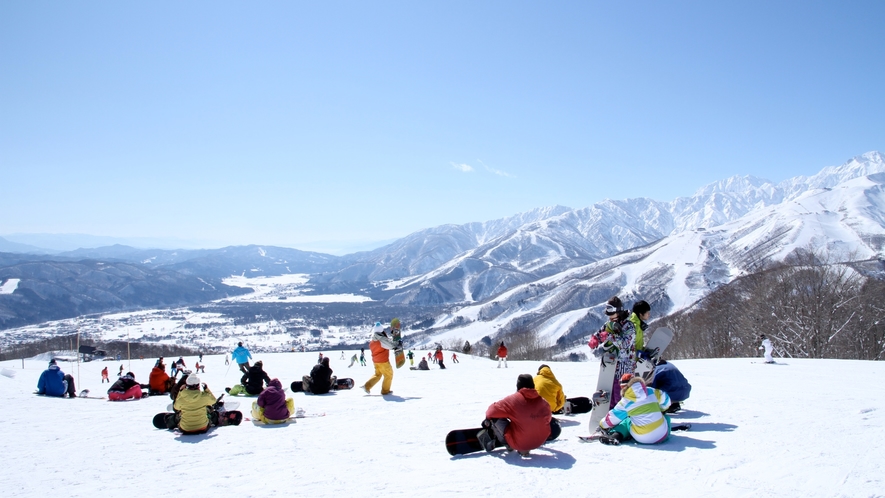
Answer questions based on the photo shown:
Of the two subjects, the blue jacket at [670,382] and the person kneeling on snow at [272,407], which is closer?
the blue jacket at [670,382]

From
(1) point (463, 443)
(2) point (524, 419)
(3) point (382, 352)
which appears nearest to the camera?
(2) point (524, 419)

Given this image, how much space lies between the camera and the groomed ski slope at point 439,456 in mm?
5867

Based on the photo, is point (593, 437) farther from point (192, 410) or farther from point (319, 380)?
point (319, 380)

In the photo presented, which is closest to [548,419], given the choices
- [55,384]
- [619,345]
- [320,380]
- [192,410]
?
[619,345]

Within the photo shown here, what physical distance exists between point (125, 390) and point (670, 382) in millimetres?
16036

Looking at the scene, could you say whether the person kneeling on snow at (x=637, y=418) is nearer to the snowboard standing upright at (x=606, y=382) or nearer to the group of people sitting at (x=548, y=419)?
the group of people sitting at (x=548, y=419)

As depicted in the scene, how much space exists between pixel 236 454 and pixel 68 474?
2.29m

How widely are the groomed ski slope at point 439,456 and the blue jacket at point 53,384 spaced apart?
201 inches

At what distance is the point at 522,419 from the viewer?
22.8 ft

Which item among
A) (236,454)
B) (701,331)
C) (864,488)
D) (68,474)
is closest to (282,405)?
(236,454)

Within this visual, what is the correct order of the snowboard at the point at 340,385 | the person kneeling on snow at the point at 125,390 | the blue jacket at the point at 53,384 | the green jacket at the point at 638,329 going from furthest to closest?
the blue jacket at the point at 53,384 < the snowboard at the point at 340,385 < the person kneeling on snow at the point at 125,390 < the green jacket at the point at 638,329

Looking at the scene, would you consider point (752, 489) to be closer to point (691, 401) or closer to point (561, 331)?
point (691, 401)

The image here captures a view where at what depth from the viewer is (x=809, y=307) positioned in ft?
128

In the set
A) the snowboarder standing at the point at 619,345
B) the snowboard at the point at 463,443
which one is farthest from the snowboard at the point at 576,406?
the snowboard at the point at 463,443
